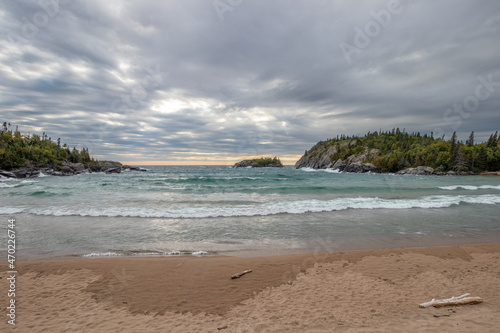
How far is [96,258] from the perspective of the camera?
841 cm

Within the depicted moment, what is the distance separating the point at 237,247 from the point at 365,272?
5118 mm

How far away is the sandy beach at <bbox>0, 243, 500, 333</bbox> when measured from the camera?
14.6ft

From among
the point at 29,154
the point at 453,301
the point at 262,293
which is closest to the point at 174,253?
the point at 262,293

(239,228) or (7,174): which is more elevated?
(7,174)

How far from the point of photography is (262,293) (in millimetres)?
5836

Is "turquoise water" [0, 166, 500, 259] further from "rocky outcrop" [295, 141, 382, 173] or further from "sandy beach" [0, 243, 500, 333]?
"rocky outcrop" [295, 141, 382, 173]

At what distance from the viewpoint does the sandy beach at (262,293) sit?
4.45 metres

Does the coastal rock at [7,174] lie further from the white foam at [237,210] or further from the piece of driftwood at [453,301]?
the piece of driftwood at [453,301]

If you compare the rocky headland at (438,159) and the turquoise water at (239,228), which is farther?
the rocky headland at (438,159)

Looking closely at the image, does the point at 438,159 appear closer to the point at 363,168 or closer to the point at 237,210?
the point at 363,168

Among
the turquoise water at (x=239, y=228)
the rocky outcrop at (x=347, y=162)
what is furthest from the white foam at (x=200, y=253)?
the rocky outcrop at (x=347, y=162)

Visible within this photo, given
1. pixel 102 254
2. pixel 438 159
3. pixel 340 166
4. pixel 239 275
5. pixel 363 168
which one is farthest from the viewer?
pixel 340 166

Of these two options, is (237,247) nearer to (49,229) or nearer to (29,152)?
(49,229)

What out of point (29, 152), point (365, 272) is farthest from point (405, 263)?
point (29, 152)
